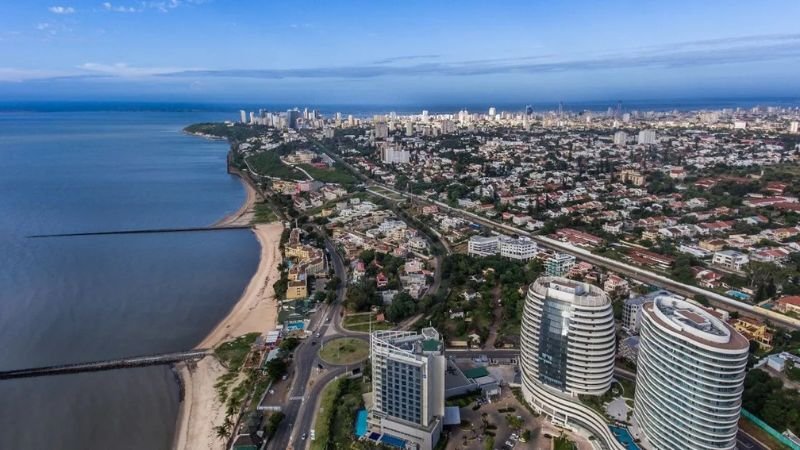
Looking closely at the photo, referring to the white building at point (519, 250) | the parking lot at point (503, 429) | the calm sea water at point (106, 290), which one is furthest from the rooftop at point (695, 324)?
the white building at point (519, 250)

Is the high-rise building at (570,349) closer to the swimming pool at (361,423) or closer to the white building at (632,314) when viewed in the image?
the swimming pool at (361,423)

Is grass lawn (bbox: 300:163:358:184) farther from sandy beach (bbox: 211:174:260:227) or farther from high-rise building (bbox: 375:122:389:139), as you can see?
high-rise building (bbox: 375:122:389:139)

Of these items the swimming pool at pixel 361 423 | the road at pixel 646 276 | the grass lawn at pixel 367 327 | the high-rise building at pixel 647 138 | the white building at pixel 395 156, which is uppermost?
the high-rise building at pixel 647 138

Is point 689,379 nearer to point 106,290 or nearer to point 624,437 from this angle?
point 624,437

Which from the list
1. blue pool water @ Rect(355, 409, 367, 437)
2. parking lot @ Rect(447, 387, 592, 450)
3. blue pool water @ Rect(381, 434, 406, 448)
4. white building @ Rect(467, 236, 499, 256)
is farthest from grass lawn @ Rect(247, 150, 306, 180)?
blue pool water @ Rect(381, 434, 406, 448)

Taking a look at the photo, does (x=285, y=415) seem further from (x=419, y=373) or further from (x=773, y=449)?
(x=773, y=449)

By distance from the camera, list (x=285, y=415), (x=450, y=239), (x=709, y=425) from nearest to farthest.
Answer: (x=709, y=425), (x=285, y=415), (x=450, y=239)

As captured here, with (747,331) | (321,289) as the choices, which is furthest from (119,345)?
(747,331)
